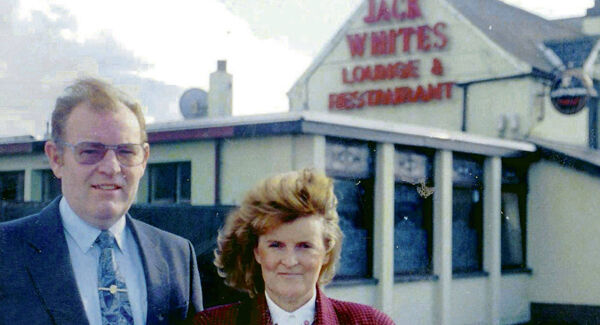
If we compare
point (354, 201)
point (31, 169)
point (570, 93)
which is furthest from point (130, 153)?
point (570, 93)

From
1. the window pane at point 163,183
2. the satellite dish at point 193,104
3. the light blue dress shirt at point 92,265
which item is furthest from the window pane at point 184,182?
the light blue dress shirt at point 92,265

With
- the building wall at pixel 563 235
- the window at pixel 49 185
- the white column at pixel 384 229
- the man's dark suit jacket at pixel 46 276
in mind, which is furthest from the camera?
the building wall at pixel 563 235

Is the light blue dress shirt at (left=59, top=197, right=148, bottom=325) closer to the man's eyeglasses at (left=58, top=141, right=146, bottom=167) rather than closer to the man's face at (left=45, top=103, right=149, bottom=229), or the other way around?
the man's face at (left=45, top=103, right=149, bottom=229)

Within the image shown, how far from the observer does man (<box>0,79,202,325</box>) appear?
2783mm

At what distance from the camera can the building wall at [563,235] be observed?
1400cm

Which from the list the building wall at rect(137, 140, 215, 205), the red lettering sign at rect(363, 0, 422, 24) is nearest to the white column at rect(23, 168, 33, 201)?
the building wall at rect(137, 140, 215, 205)

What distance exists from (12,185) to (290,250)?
1262 cm

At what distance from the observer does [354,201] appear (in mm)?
11008

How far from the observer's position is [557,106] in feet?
50.2

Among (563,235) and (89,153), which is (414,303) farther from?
(89,153)

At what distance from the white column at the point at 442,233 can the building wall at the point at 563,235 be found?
117 inches

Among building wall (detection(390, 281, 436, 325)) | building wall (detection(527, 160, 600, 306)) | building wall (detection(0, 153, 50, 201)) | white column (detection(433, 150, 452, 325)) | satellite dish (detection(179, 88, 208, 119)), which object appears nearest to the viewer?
building wall (detection(390, 281, 436, 325))

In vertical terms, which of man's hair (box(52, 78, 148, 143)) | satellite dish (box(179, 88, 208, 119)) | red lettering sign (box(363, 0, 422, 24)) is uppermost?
red lettering sign (box(363, 0, 422, 24))

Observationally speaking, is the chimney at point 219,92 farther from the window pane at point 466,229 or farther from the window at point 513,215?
Result: the window at point 513,215
